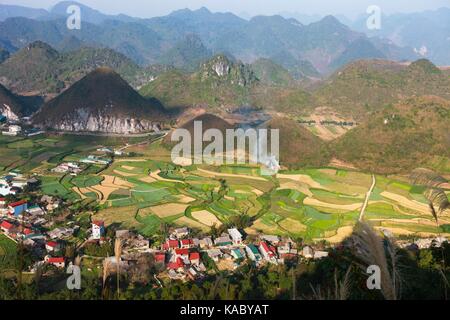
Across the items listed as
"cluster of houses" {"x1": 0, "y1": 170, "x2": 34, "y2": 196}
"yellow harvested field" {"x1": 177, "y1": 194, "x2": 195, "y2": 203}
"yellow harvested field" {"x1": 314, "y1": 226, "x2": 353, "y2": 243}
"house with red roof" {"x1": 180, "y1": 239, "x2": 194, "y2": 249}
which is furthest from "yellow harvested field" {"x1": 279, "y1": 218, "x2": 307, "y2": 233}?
"cluster of houses" {"x1": 0, "y1": 170, "x2": 34, "y2": 196}

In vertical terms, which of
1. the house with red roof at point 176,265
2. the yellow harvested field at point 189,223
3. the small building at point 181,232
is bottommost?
the house with red roof at point 176,265

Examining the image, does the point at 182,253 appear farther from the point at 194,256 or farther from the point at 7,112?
the point at 7,112

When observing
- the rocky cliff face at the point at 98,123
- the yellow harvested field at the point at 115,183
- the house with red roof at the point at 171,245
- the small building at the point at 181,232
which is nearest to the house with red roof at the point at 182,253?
the house with red roof at the point at 171,245

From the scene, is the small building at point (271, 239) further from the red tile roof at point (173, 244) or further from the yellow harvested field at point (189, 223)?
the red tile roof at point (173, 244)

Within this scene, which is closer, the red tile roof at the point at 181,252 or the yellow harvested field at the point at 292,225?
the red tile roof at the point at 181,252

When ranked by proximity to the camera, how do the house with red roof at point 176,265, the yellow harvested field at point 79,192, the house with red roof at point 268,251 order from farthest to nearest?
the yellow harvested field at point 79,192 → the house with red roof at point 268,251 → the house with red roof at point 176,265

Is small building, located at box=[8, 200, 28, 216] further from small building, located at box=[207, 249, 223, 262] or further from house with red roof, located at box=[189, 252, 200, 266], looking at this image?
small building, located at box=[207, 249, 223, 262]

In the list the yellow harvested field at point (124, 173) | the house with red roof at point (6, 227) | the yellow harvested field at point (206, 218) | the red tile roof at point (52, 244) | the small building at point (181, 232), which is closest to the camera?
the red tile roof at point (52, 244)
